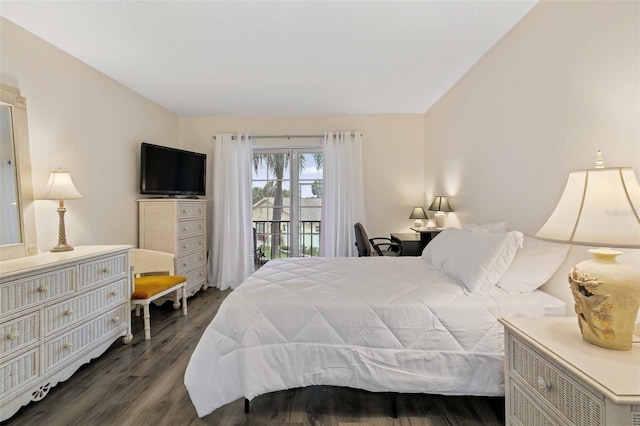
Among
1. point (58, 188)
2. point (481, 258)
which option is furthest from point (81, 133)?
point (481, 258)

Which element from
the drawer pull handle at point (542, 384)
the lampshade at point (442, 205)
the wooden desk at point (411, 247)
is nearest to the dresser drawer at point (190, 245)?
the wooden desk at point (411, 247)

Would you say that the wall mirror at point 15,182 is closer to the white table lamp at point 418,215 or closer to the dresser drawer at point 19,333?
the dresser drawer at point 19,333

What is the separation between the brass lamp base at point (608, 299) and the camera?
0.99m

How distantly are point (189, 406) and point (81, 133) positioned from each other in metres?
2.57

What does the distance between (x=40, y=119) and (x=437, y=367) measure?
3365 mm

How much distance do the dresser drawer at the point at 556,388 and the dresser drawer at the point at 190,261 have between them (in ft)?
10.8

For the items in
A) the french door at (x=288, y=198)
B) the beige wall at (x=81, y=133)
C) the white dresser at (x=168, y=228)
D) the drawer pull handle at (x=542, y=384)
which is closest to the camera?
the drawer pull handle at (x=542, y=384)

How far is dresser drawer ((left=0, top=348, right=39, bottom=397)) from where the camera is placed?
5.01ft

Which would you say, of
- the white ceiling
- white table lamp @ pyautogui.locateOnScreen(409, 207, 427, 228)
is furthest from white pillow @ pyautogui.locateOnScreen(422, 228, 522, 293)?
white table lamp @ pyautogui.locateOnScreen(409, 207, 427, 228)

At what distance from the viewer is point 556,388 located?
1.04m

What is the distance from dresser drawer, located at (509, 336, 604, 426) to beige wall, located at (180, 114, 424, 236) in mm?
3020

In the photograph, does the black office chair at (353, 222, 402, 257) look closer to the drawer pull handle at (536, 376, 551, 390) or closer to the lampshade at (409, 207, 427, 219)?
the lampshade at (409, 207, 427, 219)

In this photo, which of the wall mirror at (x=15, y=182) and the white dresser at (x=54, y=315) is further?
the wall mirror at (x=15, y=182)

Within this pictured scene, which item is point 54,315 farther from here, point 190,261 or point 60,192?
point 190,261
